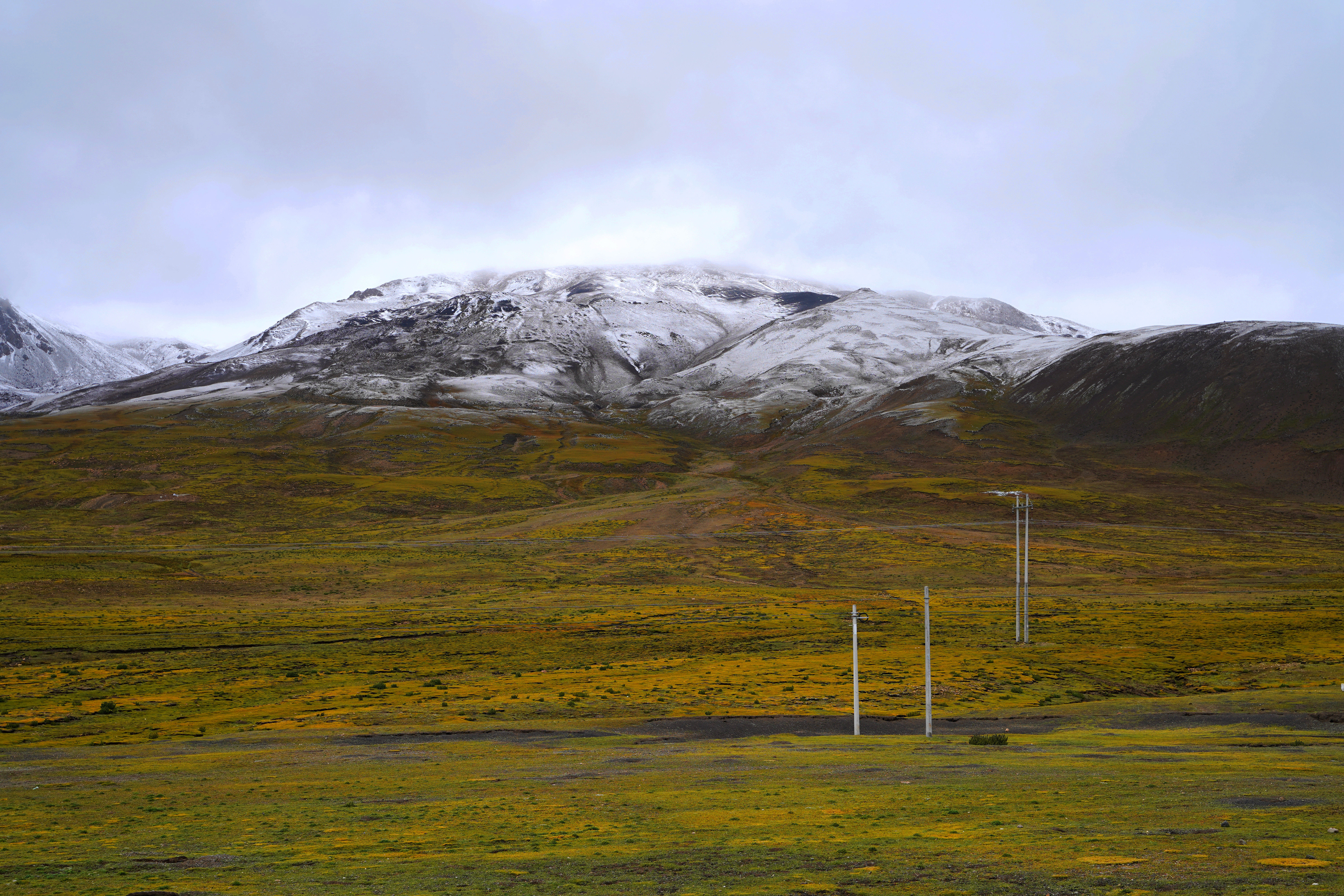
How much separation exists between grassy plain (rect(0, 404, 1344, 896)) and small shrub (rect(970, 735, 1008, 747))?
1.93 feet

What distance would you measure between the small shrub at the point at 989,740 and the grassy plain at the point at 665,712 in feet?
1.93

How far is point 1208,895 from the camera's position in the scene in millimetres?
14984

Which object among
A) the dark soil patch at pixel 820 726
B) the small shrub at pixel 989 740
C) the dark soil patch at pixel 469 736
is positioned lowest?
the dark soil patch at pixel 820 726

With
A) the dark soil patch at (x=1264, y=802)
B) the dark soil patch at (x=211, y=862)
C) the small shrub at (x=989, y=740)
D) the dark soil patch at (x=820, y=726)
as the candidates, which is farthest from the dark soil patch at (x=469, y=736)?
the dark soil patch at (x=1264, y=802)

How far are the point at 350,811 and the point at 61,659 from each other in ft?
189

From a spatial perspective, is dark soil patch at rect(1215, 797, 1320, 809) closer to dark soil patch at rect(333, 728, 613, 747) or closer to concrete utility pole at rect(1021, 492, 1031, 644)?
dark soil patch at rect(333, 728, 613, 747)

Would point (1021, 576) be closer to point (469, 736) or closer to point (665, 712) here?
point (665, 712)

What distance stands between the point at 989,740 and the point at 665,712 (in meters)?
17.8

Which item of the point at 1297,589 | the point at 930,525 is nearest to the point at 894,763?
the point at 1297,589

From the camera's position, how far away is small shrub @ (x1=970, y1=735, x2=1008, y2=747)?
39719 mm

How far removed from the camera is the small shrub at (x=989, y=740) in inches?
1564

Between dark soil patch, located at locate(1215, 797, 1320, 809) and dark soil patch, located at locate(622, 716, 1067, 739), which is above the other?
dark soil patch, located at locate(1215, 797, 1320, 809)

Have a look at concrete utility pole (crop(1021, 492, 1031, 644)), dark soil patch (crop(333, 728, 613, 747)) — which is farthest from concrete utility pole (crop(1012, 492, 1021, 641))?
dark soil patch (crop(333, 728, 613, 747))

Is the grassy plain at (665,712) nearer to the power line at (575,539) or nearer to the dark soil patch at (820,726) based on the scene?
the dark soil patch at (820,726)
